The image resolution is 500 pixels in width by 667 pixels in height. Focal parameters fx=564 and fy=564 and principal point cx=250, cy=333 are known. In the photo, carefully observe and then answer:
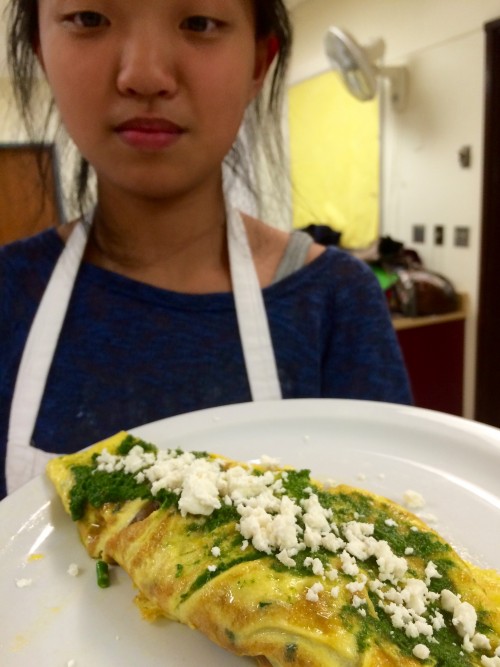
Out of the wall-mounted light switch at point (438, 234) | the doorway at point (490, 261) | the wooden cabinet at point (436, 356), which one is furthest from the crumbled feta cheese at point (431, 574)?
the wall-mounted light switch at point (438, 234)

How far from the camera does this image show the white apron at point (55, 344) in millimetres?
929

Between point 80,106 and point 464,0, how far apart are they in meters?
2.36

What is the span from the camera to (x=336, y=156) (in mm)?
3439

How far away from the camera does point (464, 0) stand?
8.18 feet

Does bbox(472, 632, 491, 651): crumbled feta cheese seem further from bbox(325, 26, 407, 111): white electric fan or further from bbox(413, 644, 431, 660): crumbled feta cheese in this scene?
bbox(325, 26, 407, 111): white electric fan

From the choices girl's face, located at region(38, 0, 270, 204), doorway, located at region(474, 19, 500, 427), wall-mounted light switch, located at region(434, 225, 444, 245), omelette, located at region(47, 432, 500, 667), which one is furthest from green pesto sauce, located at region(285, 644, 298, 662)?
wall-mounted light switch, located at region(434, 225, 444, 245)

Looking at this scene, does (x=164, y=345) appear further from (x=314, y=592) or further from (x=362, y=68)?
(x=362, y=68)

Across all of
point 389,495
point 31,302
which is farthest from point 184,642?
point 31,302

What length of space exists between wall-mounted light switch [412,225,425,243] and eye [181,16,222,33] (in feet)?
7.66

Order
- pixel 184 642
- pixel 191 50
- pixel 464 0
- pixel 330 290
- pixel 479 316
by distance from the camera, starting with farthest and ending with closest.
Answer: pixel 479 316 → pixel 464 0 → pixel 330 290 → pixel 191 50 → pixel 184 642

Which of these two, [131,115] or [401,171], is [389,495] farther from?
[401,171]

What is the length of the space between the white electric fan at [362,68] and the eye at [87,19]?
2.12m

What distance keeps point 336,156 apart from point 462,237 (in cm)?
107

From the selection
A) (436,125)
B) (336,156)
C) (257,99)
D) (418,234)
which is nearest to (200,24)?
(257,99)
